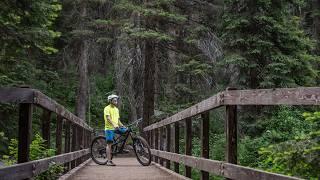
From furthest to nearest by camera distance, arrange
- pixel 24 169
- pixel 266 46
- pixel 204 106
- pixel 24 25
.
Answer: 1. pixel 266 46
2. pixel 24 25
3. pixel 204 106
4. pixel 24 169

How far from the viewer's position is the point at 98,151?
1405 centimetres

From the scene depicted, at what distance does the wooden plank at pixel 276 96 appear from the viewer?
3859 mm

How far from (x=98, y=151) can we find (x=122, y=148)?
914 millimetres

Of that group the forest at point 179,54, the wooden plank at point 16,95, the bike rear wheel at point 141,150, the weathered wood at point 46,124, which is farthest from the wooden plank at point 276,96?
the bike rear wheel at point 141,150

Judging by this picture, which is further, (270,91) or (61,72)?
(61,72)

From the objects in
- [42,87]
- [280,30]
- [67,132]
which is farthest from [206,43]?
[67,132]

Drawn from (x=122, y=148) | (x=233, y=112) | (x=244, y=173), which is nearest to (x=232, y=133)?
(x=233, y=112)

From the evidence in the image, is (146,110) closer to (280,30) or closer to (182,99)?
(182,99)

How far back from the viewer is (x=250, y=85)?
1814 cm

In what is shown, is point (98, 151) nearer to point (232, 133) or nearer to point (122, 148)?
point (122, 148)

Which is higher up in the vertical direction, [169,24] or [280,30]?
[169,24]

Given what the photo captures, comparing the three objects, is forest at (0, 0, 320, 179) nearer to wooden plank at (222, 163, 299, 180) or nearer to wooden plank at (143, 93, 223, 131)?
wooden plank at (143, 93, 223, 131)

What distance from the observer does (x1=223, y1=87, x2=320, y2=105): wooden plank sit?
386 cm

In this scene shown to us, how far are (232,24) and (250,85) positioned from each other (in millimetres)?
2265
